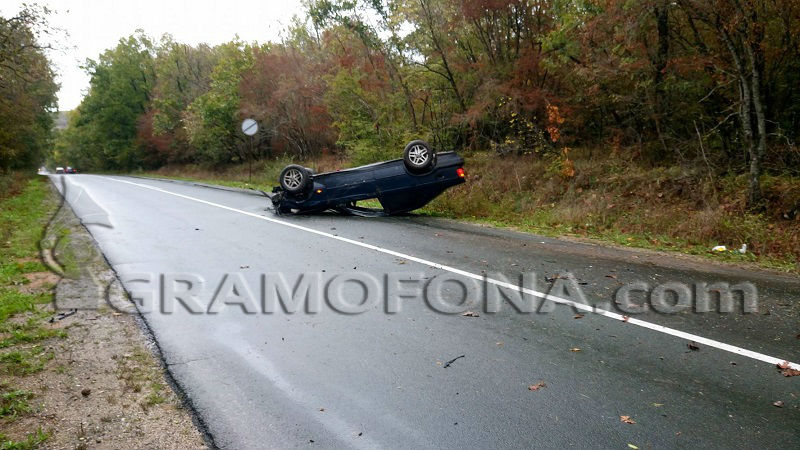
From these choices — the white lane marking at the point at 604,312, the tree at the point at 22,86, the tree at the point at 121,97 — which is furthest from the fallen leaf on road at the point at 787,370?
the tree at the point at 121,97

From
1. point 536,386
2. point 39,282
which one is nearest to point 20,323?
point 39,282

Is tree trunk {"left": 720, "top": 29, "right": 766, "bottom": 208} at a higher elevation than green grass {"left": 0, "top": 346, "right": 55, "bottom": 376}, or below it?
higher

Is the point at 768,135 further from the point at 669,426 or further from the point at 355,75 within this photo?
the point at 355,75

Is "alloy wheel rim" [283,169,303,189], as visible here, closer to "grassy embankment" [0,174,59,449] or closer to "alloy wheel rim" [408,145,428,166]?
"alloy wheel rim" [408,145,428,166]

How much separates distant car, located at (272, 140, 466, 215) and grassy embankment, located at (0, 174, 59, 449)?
5.62 metres

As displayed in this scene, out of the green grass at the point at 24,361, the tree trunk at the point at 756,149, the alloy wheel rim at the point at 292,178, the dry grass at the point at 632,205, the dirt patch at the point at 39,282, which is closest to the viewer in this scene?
the green grass at the point at 24,361

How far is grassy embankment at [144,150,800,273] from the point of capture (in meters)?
9.14

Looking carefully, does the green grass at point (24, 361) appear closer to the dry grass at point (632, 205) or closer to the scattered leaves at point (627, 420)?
the scattered leaves at point (627, 420)

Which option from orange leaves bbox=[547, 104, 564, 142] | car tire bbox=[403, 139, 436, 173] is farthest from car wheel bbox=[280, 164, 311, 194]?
orange leaves bbox=[547, 104, 564, 142]

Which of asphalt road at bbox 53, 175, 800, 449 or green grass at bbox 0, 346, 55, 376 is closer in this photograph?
asphalt road at bbox 53, 175, 800, 449

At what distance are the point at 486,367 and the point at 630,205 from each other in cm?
912

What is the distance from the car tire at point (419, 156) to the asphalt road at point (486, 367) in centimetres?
465

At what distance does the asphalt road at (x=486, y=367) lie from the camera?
3.40 m

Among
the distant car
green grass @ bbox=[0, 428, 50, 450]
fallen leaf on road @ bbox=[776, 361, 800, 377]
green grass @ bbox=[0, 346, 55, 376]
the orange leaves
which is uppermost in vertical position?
the orange leaves
